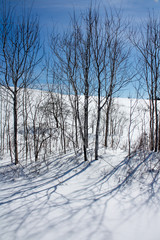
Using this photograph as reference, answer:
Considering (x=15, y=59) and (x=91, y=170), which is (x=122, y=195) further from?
(x=15, y=59)

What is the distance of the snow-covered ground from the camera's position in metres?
1.92

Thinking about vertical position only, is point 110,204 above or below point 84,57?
below

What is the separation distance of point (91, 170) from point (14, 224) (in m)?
2.29

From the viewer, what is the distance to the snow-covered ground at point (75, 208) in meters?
1.92

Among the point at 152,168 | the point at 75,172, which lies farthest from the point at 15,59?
the point at 152,168

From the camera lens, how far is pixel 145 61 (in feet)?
19.2

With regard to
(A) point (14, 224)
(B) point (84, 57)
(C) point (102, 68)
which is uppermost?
(B) point (84, 57)

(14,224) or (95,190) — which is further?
(95,190)

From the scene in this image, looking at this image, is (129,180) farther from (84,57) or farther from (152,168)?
(84,57)

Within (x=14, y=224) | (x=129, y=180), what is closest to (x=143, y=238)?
(x=129, y=180)

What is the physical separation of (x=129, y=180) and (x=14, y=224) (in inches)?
95.1

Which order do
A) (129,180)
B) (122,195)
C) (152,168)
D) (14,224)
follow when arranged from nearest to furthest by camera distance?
(14,224) < (122,195) < (129,180) < (152,168)

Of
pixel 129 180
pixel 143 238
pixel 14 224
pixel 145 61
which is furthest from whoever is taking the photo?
pixel 145 61

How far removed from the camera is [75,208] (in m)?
2.44
